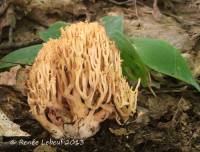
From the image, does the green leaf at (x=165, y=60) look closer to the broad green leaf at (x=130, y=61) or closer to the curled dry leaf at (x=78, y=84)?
the broad green leaf at (x=130, y=61)

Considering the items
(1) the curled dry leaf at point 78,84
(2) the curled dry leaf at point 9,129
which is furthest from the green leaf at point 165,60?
(2) the curled dry leaf at point 9,129

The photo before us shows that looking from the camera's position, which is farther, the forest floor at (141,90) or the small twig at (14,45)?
the small twig at (14,45)

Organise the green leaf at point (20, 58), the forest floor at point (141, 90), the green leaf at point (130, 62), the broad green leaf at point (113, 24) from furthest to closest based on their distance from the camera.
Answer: the broad green leaf at point (113, 24) < the green leaf at point (20, 58) < the green leaf at point (130, 62) < the forest floor at point (141, 90)

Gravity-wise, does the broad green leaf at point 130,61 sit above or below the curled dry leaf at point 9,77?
above

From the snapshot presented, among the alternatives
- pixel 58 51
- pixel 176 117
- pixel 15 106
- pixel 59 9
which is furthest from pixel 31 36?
pixel 176 117

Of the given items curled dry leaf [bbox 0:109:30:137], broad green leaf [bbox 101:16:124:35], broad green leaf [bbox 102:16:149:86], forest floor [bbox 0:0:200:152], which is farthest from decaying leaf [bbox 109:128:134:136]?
broad green leaf [bbox 101:16:124:35]

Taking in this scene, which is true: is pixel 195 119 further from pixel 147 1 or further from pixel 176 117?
pixel 147 1
